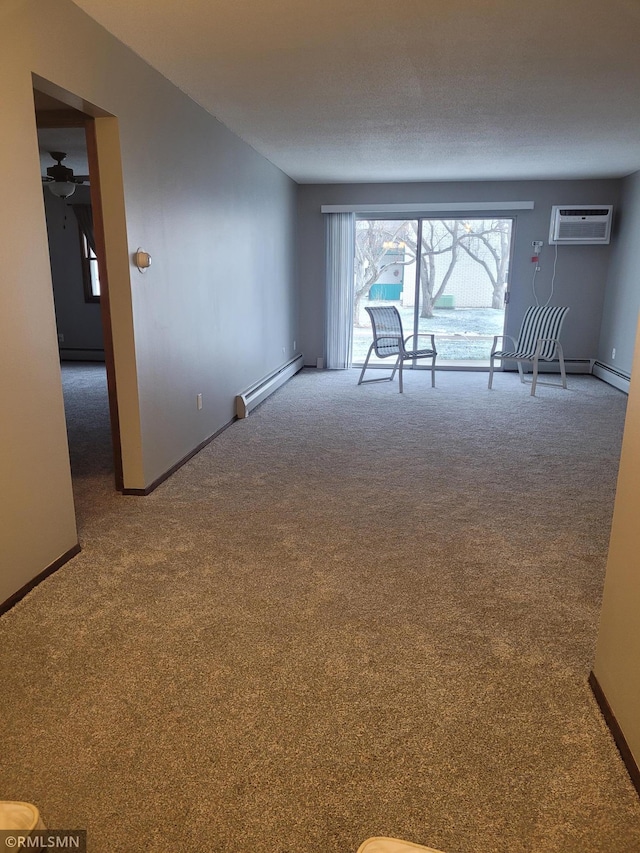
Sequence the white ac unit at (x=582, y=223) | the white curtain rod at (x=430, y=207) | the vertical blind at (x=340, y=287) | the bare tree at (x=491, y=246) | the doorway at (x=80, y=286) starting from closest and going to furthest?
the doorway at (x=80, y=286) < the white ac unit at (x=582, y=223) < the white curtain rod at (x=430, y=207) < the bare tree at (x=491, y=246) < the vertical blind at (x=340, y=287)

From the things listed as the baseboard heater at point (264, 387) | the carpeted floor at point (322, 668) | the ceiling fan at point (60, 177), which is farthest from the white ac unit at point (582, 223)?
the ceiling fan at point (60, 177)

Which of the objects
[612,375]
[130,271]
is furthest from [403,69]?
[612,375]

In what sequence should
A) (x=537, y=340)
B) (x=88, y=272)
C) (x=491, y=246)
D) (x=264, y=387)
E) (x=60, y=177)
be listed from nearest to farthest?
(x=60, y=177)
(x=264, y=387)
(x=537, y=340)
(x=491, y=246)
(x=88, y=272)

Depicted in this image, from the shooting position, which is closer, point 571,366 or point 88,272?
point 571,366

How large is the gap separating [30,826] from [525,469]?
3.33m

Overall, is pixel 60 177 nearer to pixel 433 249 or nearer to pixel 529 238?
pixel 433 249

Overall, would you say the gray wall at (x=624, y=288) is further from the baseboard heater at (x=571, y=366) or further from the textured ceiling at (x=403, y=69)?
the textured ceiling at (x=403, y=69)

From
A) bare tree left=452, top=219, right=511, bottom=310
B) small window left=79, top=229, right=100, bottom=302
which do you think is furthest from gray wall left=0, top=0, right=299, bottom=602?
small window left=79, top=229, right=100, bottom=302

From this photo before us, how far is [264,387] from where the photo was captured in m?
5.64

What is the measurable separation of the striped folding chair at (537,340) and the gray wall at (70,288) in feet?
18.1

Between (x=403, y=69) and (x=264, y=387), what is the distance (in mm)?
3086

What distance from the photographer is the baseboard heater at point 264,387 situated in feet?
16.4

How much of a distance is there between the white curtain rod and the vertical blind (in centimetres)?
9

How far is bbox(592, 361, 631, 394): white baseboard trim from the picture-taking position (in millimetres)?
6156
